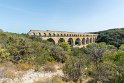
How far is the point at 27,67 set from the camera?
16.0 meters

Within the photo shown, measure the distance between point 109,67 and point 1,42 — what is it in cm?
1233

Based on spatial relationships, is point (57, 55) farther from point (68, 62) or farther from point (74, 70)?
point (74, 70)

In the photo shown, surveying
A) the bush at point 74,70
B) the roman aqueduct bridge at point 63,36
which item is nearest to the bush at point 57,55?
the bush at point 74,70

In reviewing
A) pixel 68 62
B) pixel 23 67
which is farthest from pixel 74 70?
pixel 23 67

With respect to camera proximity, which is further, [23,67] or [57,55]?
[57,55]

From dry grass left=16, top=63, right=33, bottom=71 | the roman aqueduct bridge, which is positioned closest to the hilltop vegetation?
dry grass left=16, top=63, right=33, bottom=71

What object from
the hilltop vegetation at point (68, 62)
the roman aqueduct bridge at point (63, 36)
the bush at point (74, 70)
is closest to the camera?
the bush at point (74, 70)

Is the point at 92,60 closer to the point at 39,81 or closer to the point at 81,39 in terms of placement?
the point at 39,81

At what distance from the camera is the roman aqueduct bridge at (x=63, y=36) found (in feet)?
138

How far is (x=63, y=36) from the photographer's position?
166 ft

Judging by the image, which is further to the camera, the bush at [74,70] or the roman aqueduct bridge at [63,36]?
the roman aqueduct bridge at [63,36]

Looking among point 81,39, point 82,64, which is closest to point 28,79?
point 82,64

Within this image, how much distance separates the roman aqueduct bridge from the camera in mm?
42000

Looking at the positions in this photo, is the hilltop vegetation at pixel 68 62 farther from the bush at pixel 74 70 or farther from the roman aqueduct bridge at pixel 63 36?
the roman aqueduct bridge at pixel 63 36
